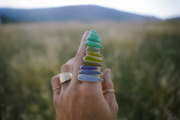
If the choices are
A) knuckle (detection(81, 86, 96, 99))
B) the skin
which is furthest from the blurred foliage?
knuckle (detection(81, 86, 96, 99))

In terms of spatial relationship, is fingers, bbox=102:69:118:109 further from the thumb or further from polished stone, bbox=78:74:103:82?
polished stone, bbox=78:74:103:82

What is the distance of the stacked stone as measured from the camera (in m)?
0.65

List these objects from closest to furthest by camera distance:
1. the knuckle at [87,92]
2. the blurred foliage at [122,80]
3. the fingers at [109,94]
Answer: the knuckle at [87,92] → the fingers at [109,94] → the blurred foliage at [122,80]

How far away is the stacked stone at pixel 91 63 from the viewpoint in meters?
0.65

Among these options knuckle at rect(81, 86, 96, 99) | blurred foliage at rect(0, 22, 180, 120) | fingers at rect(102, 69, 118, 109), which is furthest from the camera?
blurred foliage at rect(0, 22, 180, 120)

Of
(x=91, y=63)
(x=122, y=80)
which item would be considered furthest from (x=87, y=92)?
(x=122, y=80)

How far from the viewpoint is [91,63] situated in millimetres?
703

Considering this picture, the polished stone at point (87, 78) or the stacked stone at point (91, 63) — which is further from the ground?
the stacked stone at point (91, 63)

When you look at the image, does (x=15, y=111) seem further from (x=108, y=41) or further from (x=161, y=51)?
(x=161, y=51)

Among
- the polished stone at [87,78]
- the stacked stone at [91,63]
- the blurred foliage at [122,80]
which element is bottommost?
the blurred foliage at [122,80]

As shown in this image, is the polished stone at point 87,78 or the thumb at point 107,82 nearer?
the polished stone at point 87,78

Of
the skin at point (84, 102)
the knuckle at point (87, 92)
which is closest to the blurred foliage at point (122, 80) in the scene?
the skin at point (84, 102)

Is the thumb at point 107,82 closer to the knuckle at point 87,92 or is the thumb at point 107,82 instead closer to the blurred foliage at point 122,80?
the knuckle at point 87,92

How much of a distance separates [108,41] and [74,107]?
10.5 feet
